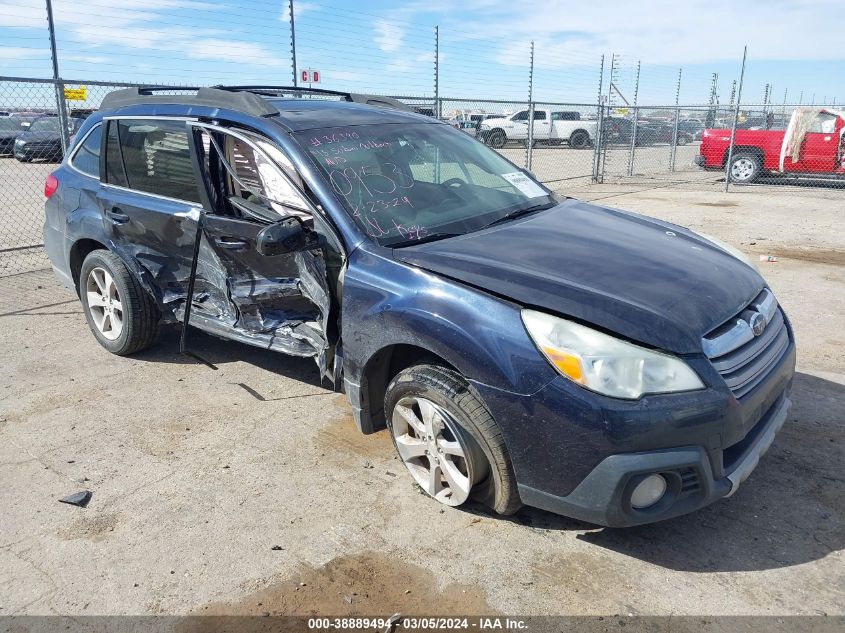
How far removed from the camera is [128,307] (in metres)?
4.70

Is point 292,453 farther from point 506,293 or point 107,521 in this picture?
point 506,293

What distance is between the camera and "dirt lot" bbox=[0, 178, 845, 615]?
2.62 m

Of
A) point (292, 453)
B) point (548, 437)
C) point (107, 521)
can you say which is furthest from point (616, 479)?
point (107, 521)

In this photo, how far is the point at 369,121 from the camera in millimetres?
4055

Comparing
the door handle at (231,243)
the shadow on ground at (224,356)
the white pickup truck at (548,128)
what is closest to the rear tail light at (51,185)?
the shadow on ground at (224,356)

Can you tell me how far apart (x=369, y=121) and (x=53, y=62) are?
6314mm

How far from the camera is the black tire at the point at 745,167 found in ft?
52.3

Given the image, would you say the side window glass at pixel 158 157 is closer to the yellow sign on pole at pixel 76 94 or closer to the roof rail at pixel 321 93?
the roof rail at pixel 321 93

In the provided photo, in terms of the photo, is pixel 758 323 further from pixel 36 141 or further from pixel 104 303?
pixel 36 141

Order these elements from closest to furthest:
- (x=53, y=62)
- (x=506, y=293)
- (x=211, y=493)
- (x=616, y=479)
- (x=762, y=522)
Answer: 1. (x=616, y=479)
2. (x=506, y=293)
3. (x=762, y=522)
4. (x=211, y=493)
5. (x=53, y=62)

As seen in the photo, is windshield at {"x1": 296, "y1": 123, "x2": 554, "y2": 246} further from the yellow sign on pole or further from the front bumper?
the yellow sign on pole

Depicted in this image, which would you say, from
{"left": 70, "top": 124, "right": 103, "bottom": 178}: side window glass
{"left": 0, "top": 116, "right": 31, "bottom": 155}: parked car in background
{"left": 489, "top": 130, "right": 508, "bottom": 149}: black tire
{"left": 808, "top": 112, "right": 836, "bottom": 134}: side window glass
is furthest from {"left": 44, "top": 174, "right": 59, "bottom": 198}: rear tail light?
{"left": 489, "top": 130, "right": 508, "bottom": 149}: black tire

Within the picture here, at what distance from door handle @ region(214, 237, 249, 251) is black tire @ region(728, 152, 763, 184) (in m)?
14.6

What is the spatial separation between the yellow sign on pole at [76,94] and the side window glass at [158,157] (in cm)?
426
